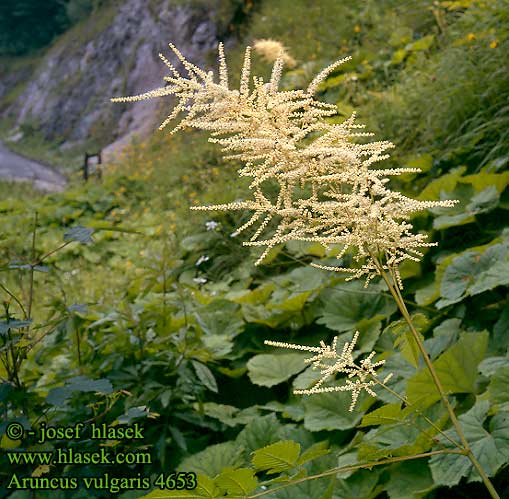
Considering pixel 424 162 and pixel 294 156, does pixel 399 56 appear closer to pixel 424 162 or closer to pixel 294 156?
pixel 424 162

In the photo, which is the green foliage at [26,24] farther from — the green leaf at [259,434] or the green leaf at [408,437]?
the green leaf at [408,437]

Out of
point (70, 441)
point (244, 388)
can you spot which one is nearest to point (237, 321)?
point (244, 388)

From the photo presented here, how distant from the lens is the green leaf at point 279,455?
138cm

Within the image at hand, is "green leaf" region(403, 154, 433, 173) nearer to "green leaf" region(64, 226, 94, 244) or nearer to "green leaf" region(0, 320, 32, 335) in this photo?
"green leaf" region(64, 226, 94, 244)

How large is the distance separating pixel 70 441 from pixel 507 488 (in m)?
1.31

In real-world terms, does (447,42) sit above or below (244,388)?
above

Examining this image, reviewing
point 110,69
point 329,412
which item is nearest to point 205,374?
point 329,412

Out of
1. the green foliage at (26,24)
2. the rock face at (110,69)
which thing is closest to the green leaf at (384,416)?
the rock face at (110,69)

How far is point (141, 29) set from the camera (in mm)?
16734

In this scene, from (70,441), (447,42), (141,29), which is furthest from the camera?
(141,29)

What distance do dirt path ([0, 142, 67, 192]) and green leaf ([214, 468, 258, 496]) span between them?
1187cm

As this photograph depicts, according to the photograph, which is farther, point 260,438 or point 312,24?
point 312,24

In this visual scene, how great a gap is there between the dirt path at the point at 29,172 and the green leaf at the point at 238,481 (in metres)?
11.9

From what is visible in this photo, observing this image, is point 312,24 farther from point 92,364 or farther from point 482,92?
point 92,364
